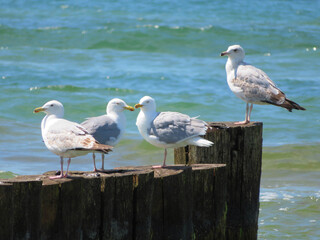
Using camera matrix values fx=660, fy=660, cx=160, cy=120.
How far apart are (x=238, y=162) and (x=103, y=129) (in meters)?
1.33

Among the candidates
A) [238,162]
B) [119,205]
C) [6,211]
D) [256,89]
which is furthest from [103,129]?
[256,89]

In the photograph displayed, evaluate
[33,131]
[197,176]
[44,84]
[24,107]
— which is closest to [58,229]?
[197,176]

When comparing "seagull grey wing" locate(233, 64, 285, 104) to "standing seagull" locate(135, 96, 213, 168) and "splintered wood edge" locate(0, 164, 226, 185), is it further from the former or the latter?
"splintered wood edge" locate(0, 164, 226, 185)

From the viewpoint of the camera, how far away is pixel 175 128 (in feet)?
18.2

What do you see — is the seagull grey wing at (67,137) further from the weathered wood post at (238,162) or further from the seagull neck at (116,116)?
the weathered wood post at (238,162)

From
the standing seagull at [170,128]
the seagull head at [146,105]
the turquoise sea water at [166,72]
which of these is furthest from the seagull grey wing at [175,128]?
the turquoise sea water at [166,72]

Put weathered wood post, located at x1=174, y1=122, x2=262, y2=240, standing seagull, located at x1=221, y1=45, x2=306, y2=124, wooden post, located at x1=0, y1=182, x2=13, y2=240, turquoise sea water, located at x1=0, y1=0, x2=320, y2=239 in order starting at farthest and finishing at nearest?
turquoise sea water, located at x1=0, y1=0, x2=320, y2=239 → standing seagull, located at x1=221, y1=45, x2=306, y2=124 → weathered wood post, located at x1=174, y1=122, x2=262, y2=240 → wooden post, located at x1=0, y1=182, x2=13, y2=240

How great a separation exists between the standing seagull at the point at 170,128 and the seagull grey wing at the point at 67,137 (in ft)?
2.59

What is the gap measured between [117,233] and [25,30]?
67.4ft

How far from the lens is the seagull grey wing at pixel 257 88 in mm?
7066

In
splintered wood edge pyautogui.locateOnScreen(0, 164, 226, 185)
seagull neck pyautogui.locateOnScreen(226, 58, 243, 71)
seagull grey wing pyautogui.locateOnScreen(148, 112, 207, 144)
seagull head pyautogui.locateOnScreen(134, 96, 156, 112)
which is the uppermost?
seagull neck pyautogui.locateOnScreen(226, 58, 243, 71)

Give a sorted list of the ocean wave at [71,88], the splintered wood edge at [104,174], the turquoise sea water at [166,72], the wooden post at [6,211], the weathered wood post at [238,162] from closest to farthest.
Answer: the wooden post at [6,211]
the splintered wood edge at [104,174]
the weathered wood post at [238,162]
the turquoise sea water at [166,72]
the ocean wave at [71,88]

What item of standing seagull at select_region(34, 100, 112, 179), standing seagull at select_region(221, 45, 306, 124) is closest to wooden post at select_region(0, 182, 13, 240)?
standing seagull at select_region(34, 100, 112, 179)

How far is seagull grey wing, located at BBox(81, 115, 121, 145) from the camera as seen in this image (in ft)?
17.7
